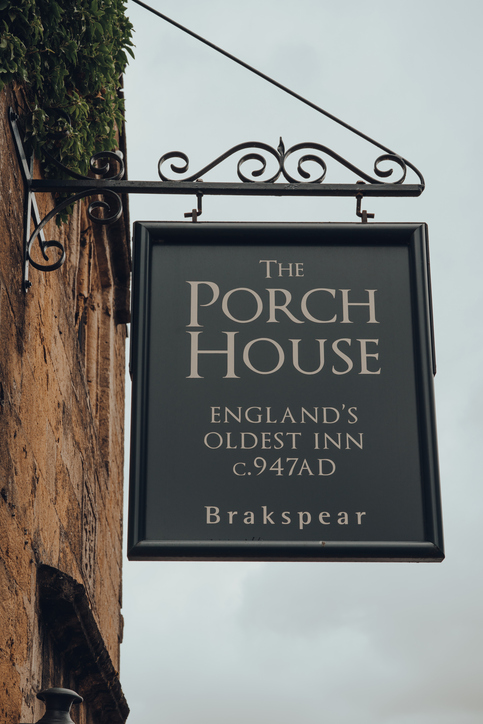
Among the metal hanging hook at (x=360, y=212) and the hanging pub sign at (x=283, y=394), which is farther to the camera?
the metal hanging hook at (x=360, y=212)

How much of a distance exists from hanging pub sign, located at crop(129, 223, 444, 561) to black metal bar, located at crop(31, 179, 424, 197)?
0.18m

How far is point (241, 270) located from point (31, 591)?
1.83 meters

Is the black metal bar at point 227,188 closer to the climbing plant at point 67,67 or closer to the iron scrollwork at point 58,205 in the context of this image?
the iron scrollwork at point 58,205

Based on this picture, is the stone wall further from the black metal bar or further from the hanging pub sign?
the hanging pub sign

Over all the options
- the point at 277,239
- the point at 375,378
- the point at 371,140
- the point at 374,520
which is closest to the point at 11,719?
the point at 374,520

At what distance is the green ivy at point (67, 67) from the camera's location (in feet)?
13.7

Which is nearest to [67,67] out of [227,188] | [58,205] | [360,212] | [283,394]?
[58,205]

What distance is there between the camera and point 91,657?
5699mm

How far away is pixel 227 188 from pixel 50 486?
1976mm

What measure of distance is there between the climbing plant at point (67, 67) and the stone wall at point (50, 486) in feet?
0.63

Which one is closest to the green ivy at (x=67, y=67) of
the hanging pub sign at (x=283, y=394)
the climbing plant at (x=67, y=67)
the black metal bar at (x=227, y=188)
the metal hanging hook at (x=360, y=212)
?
the climbing plant at (x=67, y=67)

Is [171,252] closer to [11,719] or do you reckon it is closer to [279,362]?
[279,362]

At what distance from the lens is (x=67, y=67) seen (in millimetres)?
4859

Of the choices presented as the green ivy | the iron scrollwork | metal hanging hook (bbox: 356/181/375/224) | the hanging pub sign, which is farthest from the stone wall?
metal hanging hook (bbox: 356/181/375/224)
